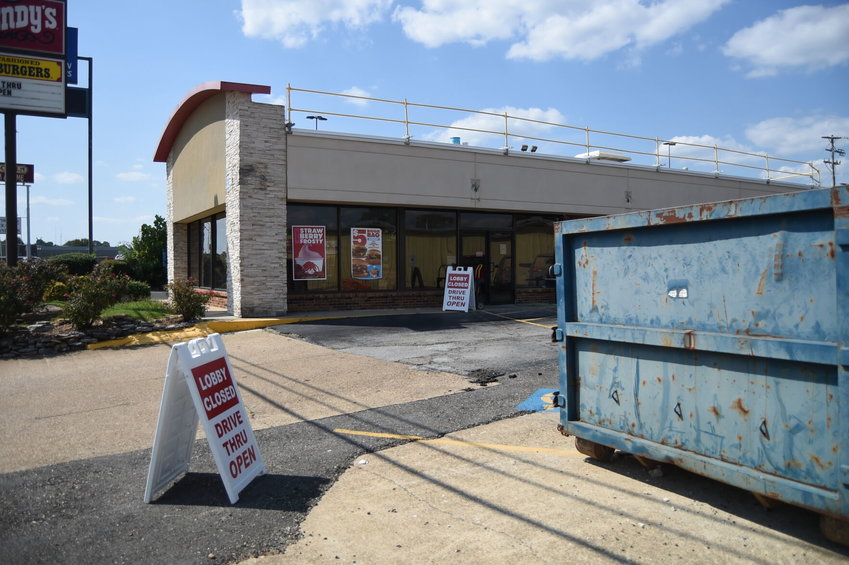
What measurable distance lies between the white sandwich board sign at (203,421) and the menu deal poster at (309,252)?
36.5ft

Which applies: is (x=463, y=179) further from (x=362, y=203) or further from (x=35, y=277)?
(x=35, y=277)

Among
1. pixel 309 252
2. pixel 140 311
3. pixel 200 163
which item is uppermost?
pixel 200 163

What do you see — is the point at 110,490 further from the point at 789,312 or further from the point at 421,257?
the point at 421,257

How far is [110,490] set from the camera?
4859 millimetres

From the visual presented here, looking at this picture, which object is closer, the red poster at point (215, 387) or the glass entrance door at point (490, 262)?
the red poster at point (215, 387)

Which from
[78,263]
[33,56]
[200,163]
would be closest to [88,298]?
[200,163]

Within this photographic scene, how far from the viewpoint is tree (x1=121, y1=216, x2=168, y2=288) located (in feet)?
91.9

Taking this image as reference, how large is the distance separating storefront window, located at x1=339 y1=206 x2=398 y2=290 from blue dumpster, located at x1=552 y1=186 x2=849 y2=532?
476 inches

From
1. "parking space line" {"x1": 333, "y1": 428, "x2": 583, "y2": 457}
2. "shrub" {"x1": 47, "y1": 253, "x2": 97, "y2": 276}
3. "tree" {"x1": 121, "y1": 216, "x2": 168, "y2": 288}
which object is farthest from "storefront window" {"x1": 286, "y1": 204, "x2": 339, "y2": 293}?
"tree" {"x1": 121, "y1": 216, "x2": 168, "y2": 288}

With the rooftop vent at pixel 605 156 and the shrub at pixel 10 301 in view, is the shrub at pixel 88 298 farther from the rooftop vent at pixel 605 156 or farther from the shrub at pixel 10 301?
the rooftop vent at pixel 605 156

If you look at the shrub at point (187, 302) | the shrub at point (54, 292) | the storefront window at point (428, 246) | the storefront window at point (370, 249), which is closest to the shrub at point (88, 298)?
the shrub at point (187, 302)

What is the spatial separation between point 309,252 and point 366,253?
5.45 feet

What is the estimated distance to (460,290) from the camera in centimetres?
1719

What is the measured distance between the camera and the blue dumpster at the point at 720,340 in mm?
3604
